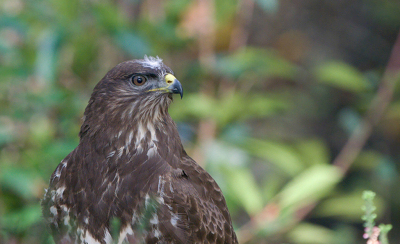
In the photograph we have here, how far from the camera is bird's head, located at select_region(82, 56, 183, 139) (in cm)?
225

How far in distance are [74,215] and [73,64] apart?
2.28m

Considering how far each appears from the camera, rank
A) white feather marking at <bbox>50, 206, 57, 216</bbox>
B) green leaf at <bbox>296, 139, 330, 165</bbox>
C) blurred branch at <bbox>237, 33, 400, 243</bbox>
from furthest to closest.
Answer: green leaf at <bbox>296, 139, 330, 165</bbox> < blurred branch at <bbox>237, 33, 400, 243</bbox> < white feather marking at <bbox>50, 206, 57, 216</bbox>

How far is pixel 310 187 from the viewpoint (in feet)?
12.4

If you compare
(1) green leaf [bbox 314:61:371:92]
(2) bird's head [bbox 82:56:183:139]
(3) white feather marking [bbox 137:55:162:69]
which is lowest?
(2) bird's head [bbox 82:56:183:139]

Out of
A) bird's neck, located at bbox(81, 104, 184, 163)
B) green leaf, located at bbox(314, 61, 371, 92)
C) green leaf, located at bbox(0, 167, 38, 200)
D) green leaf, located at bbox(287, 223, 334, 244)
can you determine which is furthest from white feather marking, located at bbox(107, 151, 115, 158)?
green leaf, located at bbox(314, 61, 371, 92)

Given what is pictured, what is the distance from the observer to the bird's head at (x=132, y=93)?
2.25 meters

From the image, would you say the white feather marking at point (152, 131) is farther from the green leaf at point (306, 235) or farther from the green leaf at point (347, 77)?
the green leaf at point (347, 77)

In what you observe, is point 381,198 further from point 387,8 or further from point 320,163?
point 387,8

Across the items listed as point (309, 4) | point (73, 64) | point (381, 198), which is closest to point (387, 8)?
point (309, 4)

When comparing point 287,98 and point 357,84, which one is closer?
point 357,84

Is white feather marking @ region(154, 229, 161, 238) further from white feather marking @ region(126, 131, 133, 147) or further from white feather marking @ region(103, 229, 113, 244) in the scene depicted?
white feather marking @ region(126, 131, 133, 147)

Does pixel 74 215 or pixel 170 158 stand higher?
pixel 170 158

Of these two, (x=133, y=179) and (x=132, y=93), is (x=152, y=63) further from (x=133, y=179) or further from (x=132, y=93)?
(x=133, y=179)

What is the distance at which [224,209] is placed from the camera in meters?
2.34
